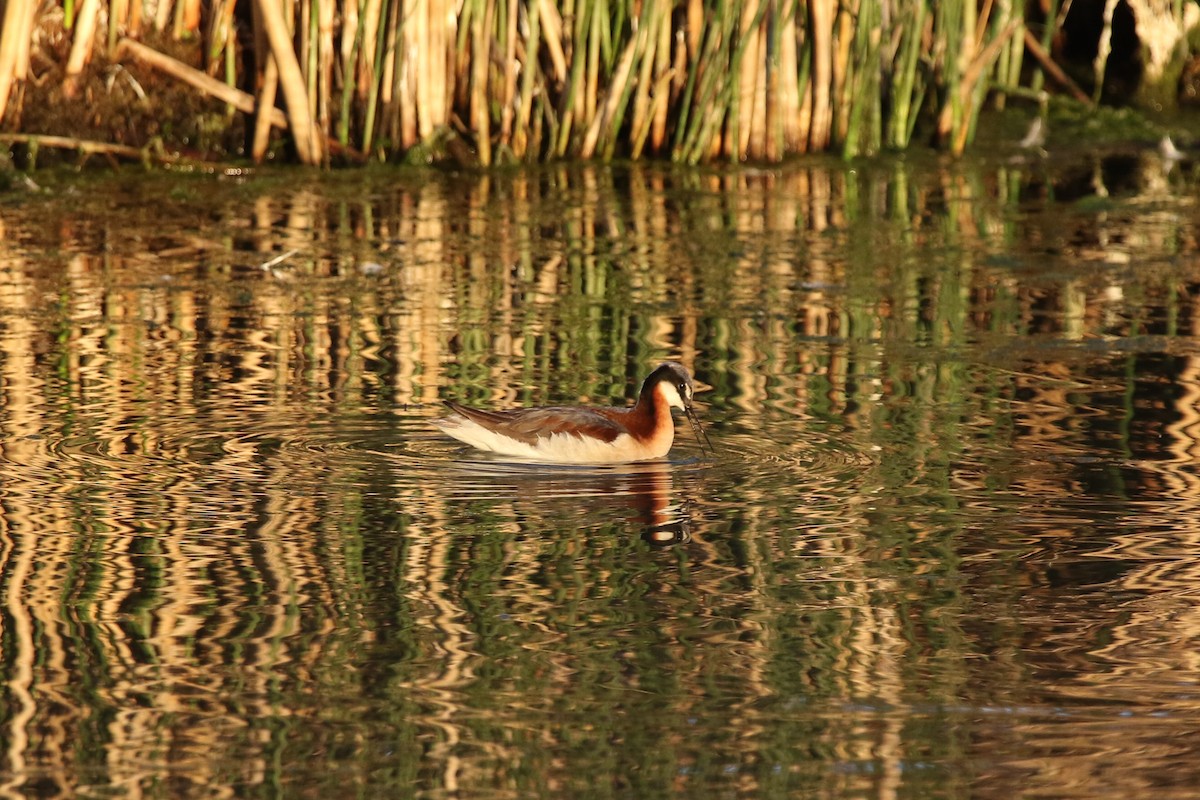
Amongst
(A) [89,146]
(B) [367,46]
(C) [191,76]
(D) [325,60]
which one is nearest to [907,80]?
(B) [367,46]

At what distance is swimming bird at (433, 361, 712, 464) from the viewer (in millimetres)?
6762

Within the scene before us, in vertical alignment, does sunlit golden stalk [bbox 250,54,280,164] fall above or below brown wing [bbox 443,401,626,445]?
above

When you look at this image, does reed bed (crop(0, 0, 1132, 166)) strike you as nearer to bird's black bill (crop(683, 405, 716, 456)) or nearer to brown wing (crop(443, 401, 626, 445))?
bird's black bill (crop(683, 405, 716, 456))

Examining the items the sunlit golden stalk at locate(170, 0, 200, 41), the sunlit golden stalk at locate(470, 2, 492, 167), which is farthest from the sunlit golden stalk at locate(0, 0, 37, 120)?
the sunlit golden stalk at locate(470, 2, 492, 167)

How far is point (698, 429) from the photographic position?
6.98 meters

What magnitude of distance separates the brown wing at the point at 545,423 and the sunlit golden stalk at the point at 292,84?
602 centimetres

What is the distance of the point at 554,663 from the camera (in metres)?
4.95

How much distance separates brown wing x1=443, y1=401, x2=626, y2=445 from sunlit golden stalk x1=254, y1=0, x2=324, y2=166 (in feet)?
19.8

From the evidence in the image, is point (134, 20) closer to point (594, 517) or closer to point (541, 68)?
point (541, 68)

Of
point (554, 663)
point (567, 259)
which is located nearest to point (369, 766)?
point (554, 663)

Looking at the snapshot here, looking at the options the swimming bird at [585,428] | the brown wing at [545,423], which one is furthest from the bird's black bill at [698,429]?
the brown wing at [545,423]

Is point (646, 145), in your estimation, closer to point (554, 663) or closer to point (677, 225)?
point (677, 225)

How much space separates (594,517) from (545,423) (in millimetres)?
557

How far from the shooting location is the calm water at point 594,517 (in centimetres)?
447
